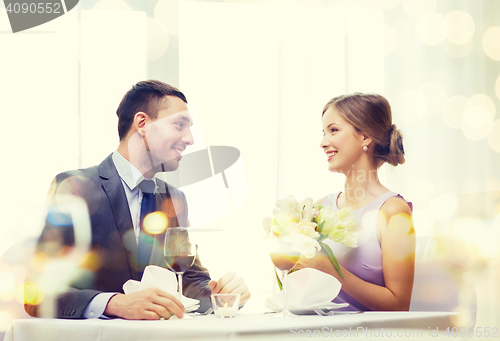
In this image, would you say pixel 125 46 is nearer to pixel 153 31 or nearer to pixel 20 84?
pixel 153 31

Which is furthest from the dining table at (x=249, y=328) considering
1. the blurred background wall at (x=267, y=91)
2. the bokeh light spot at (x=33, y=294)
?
the blurred background wall at (x=267, y=91)

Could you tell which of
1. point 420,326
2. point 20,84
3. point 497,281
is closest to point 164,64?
point 20,84

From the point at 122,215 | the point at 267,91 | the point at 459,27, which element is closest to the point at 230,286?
the point at 122,215

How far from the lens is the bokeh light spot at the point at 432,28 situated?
2.84m

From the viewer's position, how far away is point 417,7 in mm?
2869

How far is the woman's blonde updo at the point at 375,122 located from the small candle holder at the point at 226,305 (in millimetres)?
1105

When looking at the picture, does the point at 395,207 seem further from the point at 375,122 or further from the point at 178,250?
the point at 178,250

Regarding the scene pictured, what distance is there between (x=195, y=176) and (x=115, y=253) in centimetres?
104

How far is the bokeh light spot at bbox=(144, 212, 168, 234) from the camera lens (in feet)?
5.80

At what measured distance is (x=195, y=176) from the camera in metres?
2.61

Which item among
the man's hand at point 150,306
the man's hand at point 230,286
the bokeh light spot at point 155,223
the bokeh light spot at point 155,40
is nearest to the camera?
the man's hand at point 150,306

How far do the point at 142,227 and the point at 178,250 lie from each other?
0.77m

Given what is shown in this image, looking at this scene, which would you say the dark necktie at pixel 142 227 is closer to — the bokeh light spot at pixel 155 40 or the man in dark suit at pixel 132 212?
the man in dark suit at pixel 132 212

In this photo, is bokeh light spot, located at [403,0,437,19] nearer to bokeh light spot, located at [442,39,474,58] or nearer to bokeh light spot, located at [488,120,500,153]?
bokeh light spot, located at [442,39,474,58]
